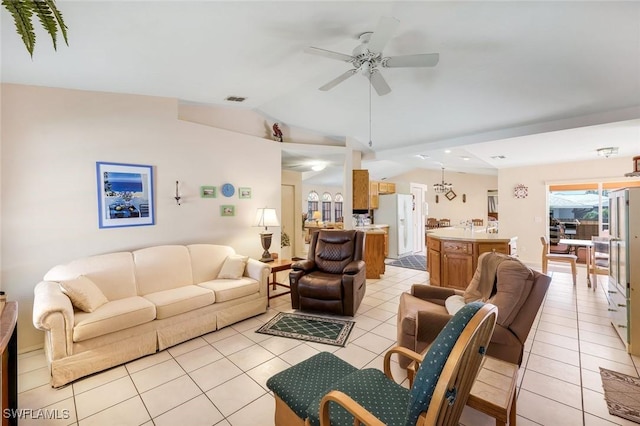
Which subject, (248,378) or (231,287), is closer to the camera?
(248,378)

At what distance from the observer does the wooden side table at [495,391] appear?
1.34 metres

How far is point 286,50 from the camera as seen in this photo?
2.64 m

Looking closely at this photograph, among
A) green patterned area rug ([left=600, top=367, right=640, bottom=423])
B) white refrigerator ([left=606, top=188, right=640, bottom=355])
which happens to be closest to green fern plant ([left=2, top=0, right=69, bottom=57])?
green patterned area rug ([left=600, top=367, right=640, bottom=423])

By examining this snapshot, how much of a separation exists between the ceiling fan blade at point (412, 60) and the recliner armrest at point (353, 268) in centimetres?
231

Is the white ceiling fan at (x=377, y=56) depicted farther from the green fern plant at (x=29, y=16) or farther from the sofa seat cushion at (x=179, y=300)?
the sofa seat cushion at (x=179, y=300)

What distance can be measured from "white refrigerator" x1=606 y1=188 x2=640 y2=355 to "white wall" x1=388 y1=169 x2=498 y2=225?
7.47m

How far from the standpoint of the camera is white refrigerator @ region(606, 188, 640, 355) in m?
2.60

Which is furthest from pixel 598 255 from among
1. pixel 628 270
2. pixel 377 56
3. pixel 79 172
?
pixel 79 172

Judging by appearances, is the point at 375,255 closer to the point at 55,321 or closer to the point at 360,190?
the point at 360,190

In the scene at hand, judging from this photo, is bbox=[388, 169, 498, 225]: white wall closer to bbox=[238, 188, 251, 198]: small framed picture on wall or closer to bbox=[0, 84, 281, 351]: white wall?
bbox=[238, 188, 251, 198]: small framed picture on wall

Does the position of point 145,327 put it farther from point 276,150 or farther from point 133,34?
point 276,150

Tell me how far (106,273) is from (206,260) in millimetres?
1028

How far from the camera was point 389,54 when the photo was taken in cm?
284

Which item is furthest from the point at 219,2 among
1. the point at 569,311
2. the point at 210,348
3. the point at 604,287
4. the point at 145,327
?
the point at 604,287
